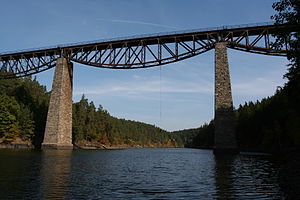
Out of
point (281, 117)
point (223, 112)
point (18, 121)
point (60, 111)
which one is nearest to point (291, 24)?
point (223, 112)

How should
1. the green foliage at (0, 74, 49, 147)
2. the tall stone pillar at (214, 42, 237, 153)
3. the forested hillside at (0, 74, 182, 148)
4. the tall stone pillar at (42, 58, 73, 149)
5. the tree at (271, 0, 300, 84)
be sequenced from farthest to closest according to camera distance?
the forested hillside at (0, 74, 182, 148) → the green foliage at (0, 74, 49, 147) → the tall stone pillar at (42, 58, 73, 149) → the tall stone pillar at (214, 42, 237, 153) → the tree at (271, 0, 300, 84)

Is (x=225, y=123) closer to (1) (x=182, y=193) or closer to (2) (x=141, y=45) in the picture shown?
(2) (x=141, y=45)

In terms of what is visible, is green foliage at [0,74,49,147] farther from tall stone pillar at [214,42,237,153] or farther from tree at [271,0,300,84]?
tree at [271,0,300,84]

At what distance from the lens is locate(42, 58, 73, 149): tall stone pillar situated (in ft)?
154

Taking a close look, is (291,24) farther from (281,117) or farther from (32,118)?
(32,118)

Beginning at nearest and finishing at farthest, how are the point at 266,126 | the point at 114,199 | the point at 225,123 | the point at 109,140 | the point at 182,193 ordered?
the point at 114,199
the point at 182,193
the point at 225,123
the point at 266,126
the point at 109,140

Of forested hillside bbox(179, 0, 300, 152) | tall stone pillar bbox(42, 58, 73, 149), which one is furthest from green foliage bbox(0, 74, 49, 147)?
forested hillside bbox(179, 0, 300, 152)

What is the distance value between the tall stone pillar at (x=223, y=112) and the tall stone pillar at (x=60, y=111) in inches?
1006

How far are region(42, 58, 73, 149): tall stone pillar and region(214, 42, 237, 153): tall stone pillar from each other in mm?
25553

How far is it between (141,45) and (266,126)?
38.4m

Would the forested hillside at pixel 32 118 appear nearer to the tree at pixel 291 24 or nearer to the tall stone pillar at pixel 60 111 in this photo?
the tall stone pillar at pixel 60 111

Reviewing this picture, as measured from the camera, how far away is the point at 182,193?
12.0 metres

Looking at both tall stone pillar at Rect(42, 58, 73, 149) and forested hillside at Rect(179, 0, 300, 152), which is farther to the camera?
tall stone pillar at Rect(42, 58, 73, 149)

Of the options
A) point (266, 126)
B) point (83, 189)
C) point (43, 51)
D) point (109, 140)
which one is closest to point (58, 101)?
point (43, 51)
